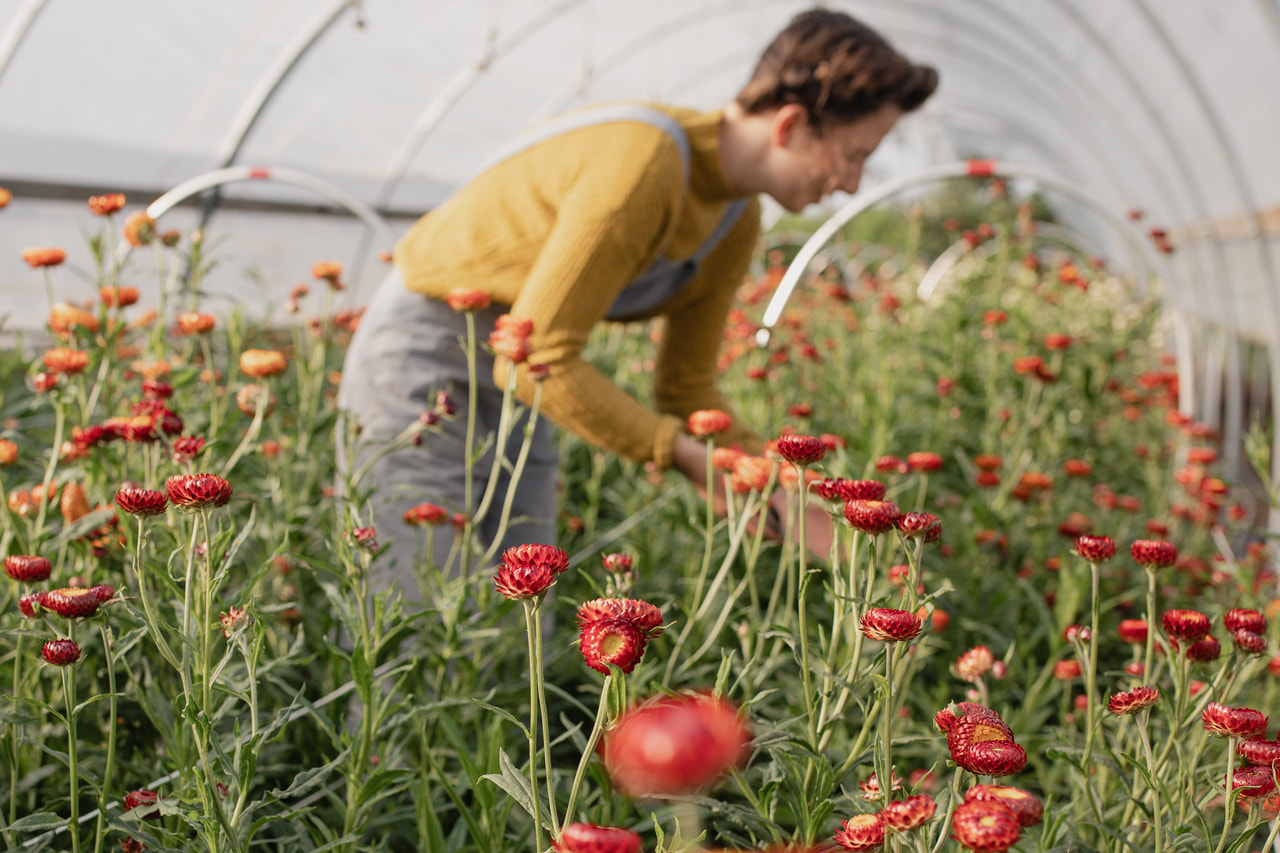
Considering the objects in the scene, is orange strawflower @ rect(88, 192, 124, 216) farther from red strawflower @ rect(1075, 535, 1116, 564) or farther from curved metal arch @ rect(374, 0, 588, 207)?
curved metal arch @ rect(374, 0, 588, 207)

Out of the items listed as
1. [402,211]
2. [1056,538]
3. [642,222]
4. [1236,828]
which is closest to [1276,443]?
[1056,538]

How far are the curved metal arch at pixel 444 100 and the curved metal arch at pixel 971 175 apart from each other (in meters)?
3.77

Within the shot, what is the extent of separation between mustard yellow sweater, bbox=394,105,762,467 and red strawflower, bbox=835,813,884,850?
987 millimetres

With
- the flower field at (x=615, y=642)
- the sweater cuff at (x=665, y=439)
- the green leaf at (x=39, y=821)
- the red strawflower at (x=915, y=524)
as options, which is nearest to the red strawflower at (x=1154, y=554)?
the flower field at (x=615, y=642)

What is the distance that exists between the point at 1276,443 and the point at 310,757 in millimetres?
3085

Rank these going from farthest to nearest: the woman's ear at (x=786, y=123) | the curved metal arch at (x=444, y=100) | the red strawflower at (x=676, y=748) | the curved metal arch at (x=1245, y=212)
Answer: the curved metal arch at (x=444, y=100)
the curved metal arch at (x=1245, y=212)
the woman's ear at (x=786, y=123)
the red strawflower at (x=676, y=748)

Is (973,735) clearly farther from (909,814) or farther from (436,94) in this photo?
(436,94)

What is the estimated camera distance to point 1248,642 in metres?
0.99

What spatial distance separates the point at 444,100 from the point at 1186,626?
6.53 m

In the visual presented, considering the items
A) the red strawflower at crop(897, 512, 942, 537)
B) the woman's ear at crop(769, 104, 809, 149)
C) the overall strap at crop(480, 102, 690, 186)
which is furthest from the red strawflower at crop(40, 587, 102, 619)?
the woman's ear at crop(769, 104, 809, 149)

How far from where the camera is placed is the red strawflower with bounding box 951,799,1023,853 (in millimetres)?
559

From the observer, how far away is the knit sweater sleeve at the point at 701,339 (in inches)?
87.4

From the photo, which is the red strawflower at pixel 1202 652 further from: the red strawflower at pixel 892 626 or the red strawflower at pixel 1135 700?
the red strawflower at pixel 892 626

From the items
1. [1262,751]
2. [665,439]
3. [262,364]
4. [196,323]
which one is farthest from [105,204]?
[1262,751]
